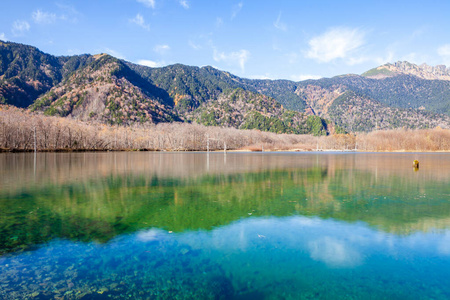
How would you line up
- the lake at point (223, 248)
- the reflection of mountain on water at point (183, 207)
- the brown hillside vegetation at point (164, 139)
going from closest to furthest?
the lake at point (223, 248) < the reflection of mountain on water at point (183, 207) < the brown hillside vegetation at point (164, 139)

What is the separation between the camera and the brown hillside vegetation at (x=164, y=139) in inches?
3442

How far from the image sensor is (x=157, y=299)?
4.61m

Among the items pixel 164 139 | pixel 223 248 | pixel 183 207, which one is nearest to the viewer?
pixel 223 248

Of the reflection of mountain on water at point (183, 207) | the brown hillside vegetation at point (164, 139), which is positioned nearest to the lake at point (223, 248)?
the reflection of mountain on water at point (183, 207)

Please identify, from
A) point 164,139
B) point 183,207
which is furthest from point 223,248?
point 164,139

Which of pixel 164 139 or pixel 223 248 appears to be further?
pixel 164 139

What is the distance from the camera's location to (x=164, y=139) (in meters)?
136

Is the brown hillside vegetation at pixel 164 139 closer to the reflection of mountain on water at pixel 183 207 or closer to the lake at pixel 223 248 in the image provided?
the reflection of mountain on water at pixel 183 207

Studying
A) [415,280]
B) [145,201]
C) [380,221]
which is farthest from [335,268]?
[145,201]

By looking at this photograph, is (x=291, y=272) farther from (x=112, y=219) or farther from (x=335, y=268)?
(x=112, y=219)

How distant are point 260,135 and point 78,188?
148 m

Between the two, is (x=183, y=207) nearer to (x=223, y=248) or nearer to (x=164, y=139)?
(x=223, y=248)

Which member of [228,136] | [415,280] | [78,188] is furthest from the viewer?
[228,136]

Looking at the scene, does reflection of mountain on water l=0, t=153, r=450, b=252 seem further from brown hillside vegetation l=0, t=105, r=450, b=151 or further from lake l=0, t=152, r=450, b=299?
brown hillside vegetation l=0, t=105, r=450, b=151
